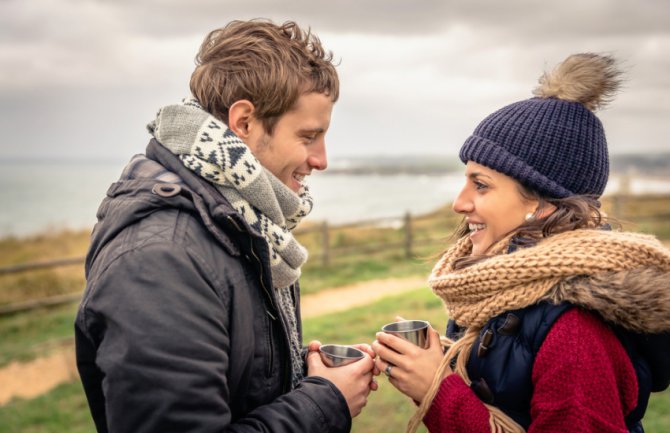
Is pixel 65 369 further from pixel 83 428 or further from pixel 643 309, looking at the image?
pixel 643 309

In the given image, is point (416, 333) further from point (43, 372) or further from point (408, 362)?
point (43, 372)

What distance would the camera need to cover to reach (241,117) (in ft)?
5.90

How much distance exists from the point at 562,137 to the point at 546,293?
0.60m

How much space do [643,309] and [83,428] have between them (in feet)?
15.0

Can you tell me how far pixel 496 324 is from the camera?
1.82m

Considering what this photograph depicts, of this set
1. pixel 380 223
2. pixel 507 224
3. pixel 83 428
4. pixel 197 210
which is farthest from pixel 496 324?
pixel 380 223

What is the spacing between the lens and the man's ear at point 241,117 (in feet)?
5.83

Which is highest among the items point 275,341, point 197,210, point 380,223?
point 197,210

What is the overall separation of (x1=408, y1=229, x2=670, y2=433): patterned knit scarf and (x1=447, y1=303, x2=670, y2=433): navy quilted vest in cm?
4

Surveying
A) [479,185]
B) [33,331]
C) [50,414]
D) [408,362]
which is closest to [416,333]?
[408,362]

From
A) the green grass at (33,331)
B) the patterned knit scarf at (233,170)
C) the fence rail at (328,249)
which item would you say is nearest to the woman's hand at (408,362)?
the patterned knit scarf at (233,170)

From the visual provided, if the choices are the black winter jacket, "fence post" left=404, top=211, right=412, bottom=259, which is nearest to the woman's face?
the black winter jacket

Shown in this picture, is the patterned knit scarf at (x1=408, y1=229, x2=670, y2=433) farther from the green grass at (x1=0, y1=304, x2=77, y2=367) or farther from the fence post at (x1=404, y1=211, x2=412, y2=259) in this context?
the fence post at (x1=404, y1=211, x2=412, y2=259)

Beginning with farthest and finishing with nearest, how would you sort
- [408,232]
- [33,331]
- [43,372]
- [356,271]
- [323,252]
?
[408,232], [323,252], [356,271], [33,331], [43,372]
